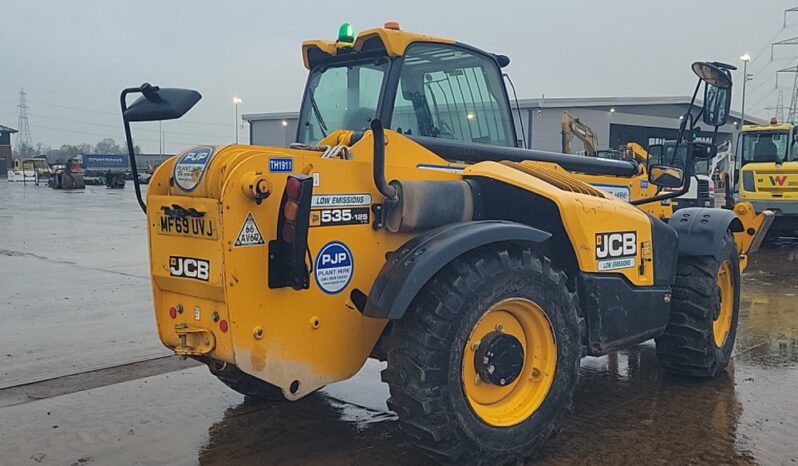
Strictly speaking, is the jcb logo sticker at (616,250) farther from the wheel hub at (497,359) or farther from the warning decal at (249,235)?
the warning decal at (249,235)

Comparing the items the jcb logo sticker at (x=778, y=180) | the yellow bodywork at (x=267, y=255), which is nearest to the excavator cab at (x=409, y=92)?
the yellow bodywork at (x=267, y=255)

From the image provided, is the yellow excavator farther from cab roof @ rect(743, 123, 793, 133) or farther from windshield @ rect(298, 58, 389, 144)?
windshield @ rect(298, 58, 389, 144)

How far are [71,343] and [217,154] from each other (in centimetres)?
394

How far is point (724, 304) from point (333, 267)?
12.1 ft

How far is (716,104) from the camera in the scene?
4.82 meters

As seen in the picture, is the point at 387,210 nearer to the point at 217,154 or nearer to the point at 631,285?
the point at 217,154

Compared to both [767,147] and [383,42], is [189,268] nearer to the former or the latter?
[383,42]

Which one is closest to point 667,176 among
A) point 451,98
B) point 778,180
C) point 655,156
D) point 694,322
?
point 694,322

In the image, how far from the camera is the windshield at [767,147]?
16609 mm

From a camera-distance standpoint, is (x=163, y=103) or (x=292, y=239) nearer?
(x=292, y=239)

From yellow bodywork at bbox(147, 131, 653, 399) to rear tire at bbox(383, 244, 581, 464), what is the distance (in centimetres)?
34

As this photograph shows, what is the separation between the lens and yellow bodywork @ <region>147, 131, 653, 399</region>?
3279mm

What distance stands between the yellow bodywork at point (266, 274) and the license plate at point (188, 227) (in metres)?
0.03

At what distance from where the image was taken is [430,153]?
4.09 meters
